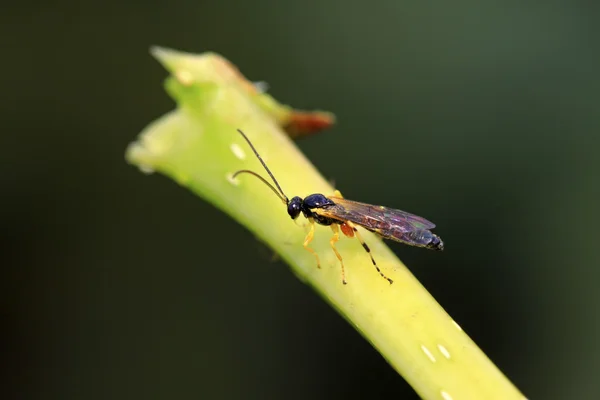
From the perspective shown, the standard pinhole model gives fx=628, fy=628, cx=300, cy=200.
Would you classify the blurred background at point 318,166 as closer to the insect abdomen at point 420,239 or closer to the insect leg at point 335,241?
the insect abdomen at point 420,239

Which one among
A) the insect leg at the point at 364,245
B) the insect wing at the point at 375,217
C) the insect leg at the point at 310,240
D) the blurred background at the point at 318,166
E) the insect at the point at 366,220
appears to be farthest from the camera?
the blurred background at the point at 318,166

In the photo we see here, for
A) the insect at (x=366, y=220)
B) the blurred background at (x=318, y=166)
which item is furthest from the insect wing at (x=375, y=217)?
the blurred background at (x=318, y=166)

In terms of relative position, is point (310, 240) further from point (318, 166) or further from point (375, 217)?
point (318, 166)

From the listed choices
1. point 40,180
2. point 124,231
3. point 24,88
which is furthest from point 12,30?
point 124,231

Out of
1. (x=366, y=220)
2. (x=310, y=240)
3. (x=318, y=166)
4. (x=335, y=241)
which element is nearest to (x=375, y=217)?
(x=366, y=220)

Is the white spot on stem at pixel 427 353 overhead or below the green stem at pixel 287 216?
below

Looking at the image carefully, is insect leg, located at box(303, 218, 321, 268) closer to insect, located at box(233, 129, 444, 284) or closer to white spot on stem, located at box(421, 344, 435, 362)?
insect, located at box(233, 129, 444, 284)
